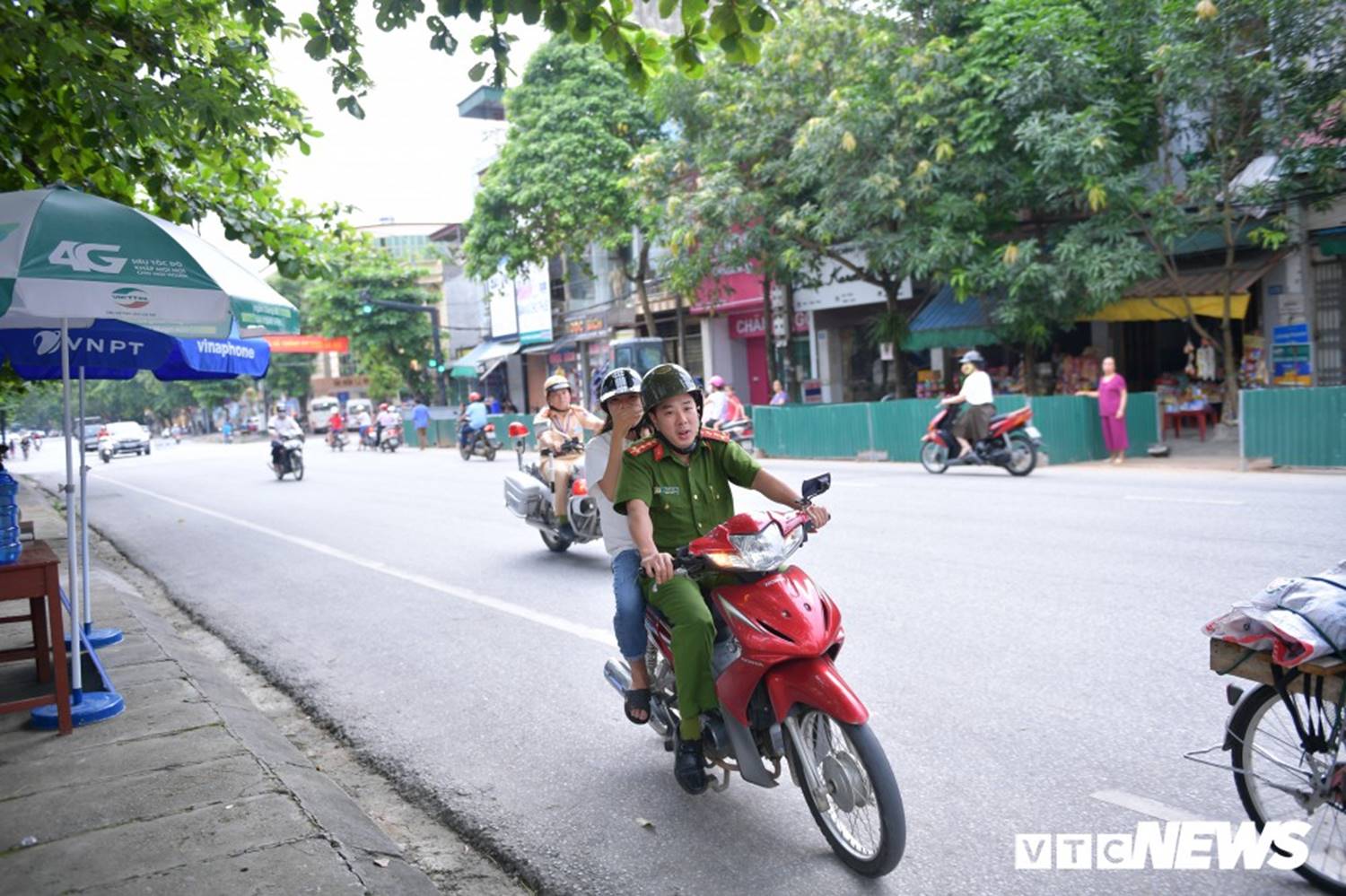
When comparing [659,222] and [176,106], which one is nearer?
[176,106]

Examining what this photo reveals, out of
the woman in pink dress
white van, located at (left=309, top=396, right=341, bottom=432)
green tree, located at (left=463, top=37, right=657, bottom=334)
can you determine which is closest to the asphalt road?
the woman in pink dress

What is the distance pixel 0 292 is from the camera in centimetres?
449

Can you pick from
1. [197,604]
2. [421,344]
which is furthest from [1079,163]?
[421,344]

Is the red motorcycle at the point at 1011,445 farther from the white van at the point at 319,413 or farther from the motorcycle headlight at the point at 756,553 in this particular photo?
the white van at the point at 319,413

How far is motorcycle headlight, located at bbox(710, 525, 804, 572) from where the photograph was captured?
11.5ft

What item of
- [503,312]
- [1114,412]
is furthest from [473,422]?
[503,312]

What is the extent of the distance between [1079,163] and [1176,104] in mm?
2604

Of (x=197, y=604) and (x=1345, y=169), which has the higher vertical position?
(x=1345, y=169)

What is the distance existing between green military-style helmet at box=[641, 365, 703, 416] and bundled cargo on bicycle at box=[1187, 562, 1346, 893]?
1928 mm

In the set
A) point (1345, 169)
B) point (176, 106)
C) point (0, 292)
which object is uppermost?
point (1345, 169)

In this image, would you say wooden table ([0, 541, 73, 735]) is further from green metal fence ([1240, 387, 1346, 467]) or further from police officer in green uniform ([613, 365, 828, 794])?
green metal fence ([1240, 387, 1346, 467])

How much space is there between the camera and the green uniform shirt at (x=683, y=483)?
396cm

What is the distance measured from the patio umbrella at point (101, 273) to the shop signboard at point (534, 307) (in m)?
35.1

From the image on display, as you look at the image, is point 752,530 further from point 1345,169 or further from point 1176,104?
point 1176,104
